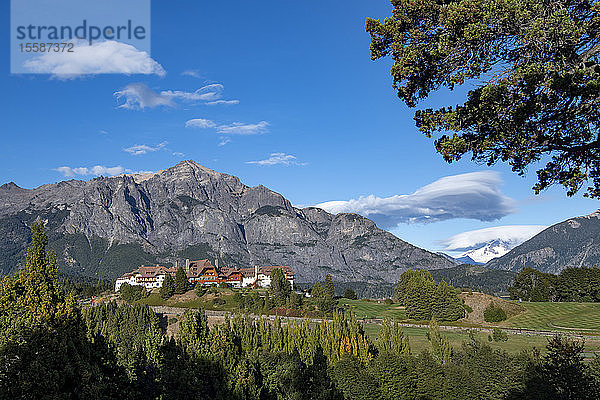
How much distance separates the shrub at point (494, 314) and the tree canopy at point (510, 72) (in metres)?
82.8

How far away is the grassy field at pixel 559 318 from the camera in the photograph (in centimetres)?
7506

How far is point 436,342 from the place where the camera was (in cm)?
3944

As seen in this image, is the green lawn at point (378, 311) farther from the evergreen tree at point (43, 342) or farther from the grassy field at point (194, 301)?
the evergreen tree at point (43, 342)

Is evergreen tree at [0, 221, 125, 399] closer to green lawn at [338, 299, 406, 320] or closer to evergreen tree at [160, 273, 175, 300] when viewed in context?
green lawn at [338, 299, 406, 320]

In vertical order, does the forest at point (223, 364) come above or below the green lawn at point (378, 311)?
above

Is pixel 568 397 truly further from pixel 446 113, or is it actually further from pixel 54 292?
pixel 54 292

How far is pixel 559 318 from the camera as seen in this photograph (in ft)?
275

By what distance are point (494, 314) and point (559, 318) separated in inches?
459

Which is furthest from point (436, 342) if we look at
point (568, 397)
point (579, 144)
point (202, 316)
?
point (579, 144)

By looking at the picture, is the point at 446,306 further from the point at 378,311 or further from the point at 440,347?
the point at 440,347

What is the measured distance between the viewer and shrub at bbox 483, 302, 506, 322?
86.0 m

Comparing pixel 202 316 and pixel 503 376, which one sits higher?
pixel 202 316

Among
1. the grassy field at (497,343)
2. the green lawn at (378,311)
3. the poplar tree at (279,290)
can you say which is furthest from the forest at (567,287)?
the poplar tree at (279,290)

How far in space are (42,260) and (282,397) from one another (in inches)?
902
